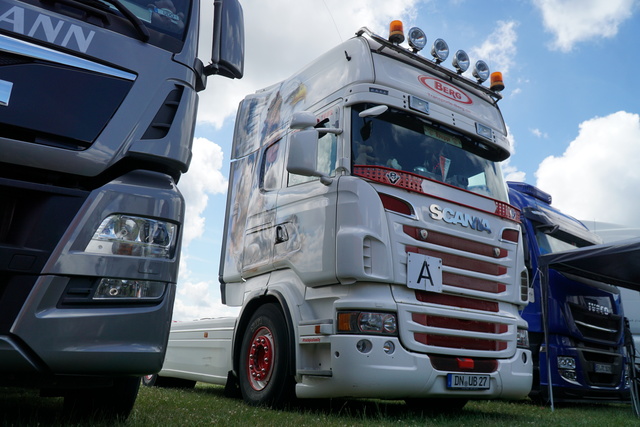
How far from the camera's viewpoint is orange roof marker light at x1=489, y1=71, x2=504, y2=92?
672cm

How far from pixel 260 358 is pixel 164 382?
3.84 metres

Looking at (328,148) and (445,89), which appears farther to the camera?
(445,89)

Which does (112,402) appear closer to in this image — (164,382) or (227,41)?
(227,41)

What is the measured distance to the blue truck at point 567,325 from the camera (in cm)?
743

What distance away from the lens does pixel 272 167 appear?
6.21 m

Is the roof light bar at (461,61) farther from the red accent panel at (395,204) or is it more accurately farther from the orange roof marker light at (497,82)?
the red accent panel at (395,204)

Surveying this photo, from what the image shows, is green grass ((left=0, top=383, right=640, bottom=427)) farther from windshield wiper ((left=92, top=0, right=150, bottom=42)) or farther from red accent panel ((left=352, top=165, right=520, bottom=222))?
windshield wiper ((left=92, top=0, right=150, bottom=42))

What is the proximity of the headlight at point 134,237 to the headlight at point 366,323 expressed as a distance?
74.9 inches

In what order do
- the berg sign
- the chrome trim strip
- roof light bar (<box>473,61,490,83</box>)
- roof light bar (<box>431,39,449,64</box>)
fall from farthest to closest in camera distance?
roof light bar (<box>473,61,490,83</box>), roof light bar (<box>431,39,449,64</box>), the berg sign, the chrome trim strip

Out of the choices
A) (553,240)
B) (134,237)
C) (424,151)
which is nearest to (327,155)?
(424,151)

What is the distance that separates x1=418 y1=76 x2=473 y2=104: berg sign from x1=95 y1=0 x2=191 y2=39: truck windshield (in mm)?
2792

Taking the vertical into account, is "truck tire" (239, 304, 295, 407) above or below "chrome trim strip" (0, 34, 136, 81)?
below

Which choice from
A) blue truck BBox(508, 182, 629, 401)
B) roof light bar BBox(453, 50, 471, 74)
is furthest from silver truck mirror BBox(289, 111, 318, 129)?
blue truck BBox(508, 182, 629, 401)

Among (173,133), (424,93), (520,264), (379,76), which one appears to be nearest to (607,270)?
(520,264)
